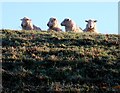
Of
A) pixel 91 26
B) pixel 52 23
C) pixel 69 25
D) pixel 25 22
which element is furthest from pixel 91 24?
pixel 25 22

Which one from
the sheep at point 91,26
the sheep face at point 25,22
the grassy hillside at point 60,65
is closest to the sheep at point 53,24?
the sheep face at point 25,22

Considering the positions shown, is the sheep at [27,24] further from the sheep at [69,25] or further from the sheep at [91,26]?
the sheep at [91,26]

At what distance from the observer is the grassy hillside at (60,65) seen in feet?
56.5

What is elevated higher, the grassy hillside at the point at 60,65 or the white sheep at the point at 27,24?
the white sheep at the point at 27,24

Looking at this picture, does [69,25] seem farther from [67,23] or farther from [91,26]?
[91,26]

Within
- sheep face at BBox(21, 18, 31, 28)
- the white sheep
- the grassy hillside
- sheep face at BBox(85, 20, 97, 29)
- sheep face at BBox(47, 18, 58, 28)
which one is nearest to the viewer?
the grassy hillside

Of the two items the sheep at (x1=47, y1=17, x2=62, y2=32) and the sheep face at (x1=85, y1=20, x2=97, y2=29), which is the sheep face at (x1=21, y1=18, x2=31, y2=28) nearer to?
the sheep at (x1=47, y1=17, x2=62, y2=32)

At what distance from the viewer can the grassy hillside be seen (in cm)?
1722

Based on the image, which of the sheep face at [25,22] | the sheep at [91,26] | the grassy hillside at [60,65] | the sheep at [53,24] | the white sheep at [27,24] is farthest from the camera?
the sheep face at [25,22]

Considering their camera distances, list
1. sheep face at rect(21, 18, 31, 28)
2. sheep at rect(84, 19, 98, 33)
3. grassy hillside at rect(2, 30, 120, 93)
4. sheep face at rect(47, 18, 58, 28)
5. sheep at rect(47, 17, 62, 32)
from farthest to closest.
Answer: sheep face at rect(21, 18, 31, 28)
sheep at rect(84, 19, 98, 33)
sheep face at rect(47, 18, 58, 28)
sheep at rect(47, 17, 62, 32)
grassy hillside at rect(2, 30, 120, 93)

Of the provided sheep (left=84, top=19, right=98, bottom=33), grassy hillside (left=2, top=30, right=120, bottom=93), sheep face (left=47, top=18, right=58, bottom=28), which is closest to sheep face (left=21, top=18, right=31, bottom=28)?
sheep face (left=47, top=18, right=58, bottom=28)

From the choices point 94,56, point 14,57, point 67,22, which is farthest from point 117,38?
point 67,22

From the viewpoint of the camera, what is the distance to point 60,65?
19312 millimetres

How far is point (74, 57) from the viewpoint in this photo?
20.4 meters
